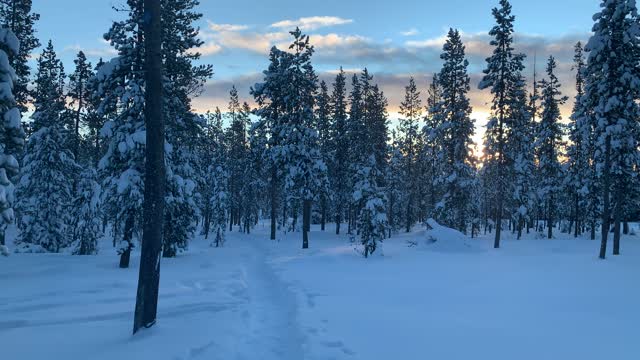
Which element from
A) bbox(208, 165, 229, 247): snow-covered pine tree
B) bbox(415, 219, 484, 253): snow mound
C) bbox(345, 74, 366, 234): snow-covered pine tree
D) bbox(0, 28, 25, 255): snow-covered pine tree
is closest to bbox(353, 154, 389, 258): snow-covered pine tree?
bbox(415, 219, 484, 253): snow mound

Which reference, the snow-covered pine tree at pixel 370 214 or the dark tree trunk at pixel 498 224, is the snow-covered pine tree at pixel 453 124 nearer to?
the dark tree trunk at pixel 498 224

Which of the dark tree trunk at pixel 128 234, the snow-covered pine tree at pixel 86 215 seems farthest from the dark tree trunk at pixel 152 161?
the snow-covered pine tree at pixel 86 215

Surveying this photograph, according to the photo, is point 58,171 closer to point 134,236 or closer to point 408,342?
point 134,236

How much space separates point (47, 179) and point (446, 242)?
28704mm

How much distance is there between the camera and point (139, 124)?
777 inches

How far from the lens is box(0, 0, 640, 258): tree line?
20.3 metres

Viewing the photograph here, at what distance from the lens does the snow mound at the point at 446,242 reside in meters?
32.2

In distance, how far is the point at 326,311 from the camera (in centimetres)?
1248

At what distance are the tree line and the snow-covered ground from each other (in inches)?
111

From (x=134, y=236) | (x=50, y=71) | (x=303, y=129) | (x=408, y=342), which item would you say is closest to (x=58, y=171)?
(x=50, y=71)

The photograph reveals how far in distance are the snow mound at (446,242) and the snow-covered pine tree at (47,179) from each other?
25579mm

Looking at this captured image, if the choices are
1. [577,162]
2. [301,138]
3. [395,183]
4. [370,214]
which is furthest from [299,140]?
[577,162]

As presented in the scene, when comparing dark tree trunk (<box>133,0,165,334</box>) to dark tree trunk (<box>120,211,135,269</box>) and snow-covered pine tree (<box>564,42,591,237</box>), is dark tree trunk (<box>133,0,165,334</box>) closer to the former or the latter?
dark tree trunk (<box>120,211,135,269</box>)

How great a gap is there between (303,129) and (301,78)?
4058 millimetres
